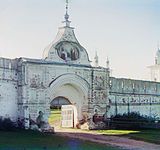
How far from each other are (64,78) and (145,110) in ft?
33.8

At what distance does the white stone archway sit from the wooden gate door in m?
0.54

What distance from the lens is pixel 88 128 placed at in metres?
29.1

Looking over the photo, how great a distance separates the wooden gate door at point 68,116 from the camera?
30766 millimetres

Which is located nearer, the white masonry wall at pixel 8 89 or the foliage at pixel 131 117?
the white masonry wall at pixel 8 89

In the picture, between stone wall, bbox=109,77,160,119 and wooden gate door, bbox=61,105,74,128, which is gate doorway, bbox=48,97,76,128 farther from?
stone wall, bbox=109,77,160,119

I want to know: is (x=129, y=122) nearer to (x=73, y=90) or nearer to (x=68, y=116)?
(x=68, y=116)

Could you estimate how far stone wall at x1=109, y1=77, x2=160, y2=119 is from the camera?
1277 inches

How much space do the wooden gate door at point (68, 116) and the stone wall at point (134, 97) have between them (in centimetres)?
306

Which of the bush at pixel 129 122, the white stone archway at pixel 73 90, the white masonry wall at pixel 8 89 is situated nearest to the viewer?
the white masonry wall at pixel 8 89

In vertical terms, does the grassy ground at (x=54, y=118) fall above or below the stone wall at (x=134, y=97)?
below

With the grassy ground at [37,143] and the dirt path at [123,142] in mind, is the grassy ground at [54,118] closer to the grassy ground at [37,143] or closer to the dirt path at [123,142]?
the dirt path at [123,142]

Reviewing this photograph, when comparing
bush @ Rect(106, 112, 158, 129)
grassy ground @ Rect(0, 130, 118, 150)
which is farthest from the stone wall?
grassy ground @ Rect(0, 130, 118, 150)

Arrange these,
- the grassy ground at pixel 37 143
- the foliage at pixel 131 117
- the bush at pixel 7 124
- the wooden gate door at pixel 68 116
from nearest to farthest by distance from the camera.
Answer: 1. the grassy ground at pixel 37 143
2. the bush at pixel 7 124
3. the wooden gate door at pixel 68 116
4. the foliage at pixel 131 117

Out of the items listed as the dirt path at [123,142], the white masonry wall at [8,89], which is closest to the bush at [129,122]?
the dirt path at [123,142]
